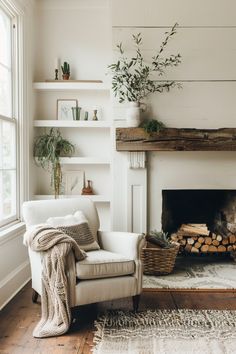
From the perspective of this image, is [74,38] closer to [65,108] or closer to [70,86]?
[70,86]

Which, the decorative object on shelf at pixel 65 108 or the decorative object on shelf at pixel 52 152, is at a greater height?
the decorative object on shelf at pixel 65 108

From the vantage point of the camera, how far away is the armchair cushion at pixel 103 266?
9.13 feet

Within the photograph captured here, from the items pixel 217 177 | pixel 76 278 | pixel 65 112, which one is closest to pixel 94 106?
pixel 65 112

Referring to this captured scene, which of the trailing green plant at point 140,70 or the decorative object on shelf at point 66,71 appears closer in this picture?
the trailing green plant at point 140,70

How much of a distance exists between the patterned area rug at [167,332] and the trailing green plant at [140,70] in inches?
88.3

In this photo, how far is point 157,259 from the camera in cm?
395

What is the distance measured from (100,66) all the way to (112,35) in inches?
16.6

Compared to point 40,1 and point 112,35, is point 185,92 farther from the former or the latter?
point 40,1

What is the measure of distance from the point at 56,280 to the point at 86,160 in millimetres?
1917

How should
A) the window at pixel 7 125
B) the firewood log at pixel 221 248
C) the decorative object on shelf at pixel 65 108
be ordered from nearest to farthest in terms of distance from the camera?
the window at pixel 7 125 → the firewood log at pixel 221 248 → the decorative object on shelf at pixel 65 108

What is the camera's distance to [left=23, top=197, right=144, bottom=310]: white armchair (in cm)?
279

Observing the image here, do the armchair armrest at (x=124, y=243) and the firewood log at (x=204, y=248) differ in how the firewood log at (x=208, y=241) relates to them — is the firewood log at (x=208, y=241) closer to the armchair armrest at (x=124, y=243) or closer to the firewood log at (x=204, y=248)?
the firewood log at (x=204, y=248)

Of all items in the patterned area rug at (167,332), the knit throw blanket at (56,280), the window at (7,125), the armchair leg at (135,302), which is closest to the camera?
the patterned area rug at (167,332)

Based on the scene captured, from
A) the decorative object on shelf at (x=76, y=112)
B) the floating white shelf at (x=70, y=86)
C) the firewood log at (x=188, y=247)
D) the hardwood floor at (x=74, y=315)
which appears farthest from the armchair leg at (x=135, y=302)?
the floating white shelf at (x=70, y=86)
